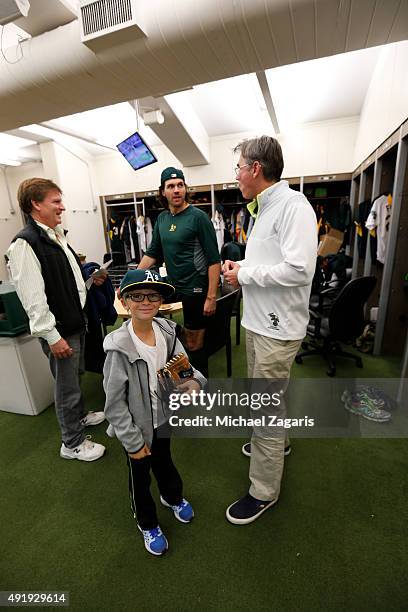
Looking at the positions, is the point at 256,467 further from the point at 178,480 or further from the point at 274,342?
the point at 274,342

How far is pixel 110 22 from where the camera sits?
6.44 feet

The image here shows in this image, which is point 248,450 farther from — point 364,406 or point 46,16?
point 46,16

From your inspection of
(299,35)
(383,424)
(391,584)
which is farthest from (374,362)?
(299,35)

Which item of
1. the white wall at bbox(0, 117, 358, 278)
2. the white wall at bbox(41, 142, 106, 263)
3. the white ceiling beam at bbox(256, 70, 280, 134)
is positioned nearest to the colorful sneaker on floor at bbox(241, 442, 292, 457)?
the white ceiling beam at bbox(256, 70, 280, 134)

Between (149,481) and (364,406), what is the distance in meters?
1.71

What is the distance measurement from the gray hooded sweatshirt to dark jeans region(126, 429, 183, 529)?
126 millimetres

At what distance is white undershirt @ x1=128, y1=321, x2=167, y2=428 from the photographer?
1059 millimetres

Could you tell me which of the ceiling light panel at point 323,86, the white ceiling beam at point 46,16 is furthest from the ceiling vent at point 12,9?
the ceiling light panel at point 323,86

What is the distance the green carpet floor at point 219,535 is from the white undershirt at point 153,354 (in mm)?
653

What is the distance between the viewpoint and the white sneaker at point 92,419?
2.11m

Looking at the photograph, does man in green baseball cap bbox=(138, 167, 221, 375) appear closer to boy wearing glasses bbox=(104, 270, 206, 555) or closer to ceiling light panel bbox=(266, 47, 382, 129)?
boy wearing glasses bbox=(104, 270, 206, 555)

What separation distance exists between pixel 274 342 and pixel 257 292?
8.7 inches

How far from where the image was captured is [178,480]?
4.43 ft

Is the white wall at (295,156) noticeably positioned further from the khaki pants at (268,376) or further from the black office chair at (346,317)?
the khaki pants at (268,376)
